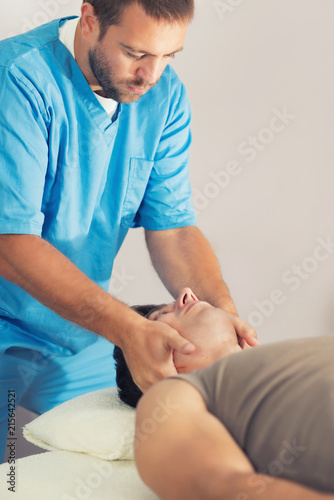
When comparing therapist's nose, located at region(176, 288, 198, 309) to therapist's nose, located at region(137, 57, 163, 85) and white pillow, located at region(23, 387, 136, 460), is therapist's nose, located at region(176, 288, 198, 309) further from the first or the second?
therapist's nose, located at region(137, 57, 163, 85)

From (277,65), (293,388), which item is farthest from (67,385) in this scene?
(277,65)

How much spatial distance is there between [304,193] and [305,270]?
33 cm

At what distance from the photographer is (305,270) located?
2.63 meters

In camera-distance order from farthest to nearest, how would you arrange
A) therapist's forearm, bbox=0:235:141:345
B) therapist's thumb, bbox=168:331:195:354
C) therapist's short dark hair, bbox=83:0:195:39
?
therapist's short dark hair, bbox=83:0:195:39, therapist's forearm, bbox=0:235:141:345, therapist's thumb, bbox=168:331:195:354

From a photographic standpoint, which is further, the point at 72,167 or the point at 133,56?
the point at 72,167

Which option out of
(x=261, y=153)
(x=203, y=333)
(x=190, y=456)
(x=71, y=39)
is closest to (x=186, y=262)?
(x=203, y=333)

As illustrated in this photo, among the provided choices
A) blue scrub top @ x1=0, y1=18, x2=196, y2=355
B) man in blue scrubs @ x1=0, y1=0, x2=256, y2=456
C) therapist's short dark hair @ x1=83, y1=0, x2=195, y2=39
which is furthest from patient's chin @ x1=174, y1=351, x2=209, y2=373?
therapist's short dark hair @ x1=83, y1=0, x2=195, y2=39

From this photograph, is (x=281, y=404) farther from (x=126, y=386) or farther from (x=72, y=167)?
(x=72, y=167)

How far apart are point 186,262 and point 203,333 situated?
1.48 feet

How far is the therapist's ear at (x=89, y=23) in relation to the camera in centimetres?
152

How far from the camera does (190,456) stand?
841mm

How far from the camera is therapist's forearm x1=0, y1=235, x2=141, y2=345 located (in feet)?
4.32

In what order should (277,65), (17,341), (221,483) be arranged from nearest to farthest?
(221,483) → (17,341) → (277,65)

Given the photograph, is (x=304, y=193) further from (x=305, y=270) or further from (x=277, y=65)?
(x=277, y=65)
